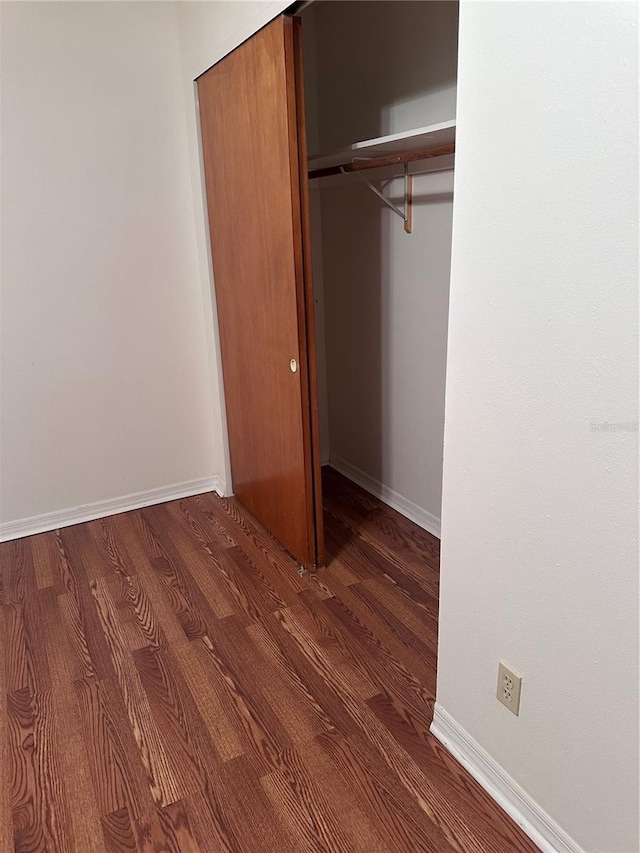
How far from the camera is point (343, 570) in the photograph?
8.52 feet

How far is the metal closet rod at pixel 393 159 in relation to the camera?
2.10 meters

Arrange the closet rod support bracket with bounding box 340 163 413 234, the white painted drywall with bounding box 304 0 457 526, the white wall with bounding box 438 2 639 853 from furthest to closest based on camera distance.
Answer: the closet rod support bracket with bounding box 340 163 413 234 → the white painted drywall with bounding box 304 0 457 526 → the white wall with bounding box 438 2 639 853

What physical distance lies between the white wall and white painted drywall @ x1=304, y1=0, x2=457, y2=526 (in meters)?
1.16

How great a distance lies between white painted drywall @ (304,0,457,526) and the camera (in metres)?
2.42

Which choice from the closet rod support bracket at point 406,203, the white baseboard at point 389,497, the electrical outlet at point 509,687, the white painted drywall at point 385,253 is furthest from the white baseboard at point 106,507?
the electrical outlet at point 509,687

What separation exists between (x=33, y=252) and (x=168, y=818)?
224cm

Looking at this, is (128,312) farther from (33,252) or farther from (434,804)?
(434,804)

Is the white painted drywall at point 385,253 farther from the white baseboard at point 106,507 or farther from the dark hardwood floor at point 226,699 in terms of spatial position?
the white baseboard at point 106,507

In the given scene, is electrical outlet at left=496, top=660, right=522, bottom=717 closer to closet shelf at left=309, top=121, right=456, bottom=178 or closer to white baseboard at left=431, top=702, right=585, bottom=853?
white baseboard at left=431, top=702, right=585, bottom=853

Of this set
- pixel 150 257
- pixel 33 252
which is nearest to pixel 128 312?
pixel 150 257

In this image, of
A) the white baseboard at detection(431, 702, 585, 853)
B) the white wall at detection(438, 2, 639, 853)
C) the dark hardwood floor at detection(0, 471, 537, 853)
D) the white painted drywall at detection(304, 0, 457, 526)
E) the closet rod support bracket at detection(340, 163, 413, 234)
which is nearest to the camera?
the white wall at detection(438, 2, 639, 853)

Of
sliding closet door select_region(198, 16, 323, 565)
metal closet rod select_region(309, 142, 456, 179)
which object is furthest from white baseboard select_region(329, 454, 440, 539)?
metal closet rod select_region(309, 142, 456, 179)

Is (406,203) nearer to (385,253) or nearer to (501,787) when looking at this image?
(385,253)

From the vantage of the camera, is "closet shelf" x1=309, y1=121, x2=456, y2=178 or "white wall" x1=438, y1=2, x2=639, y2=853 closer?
"white wall" x1=438, y1=2, x2=639, y2=853
